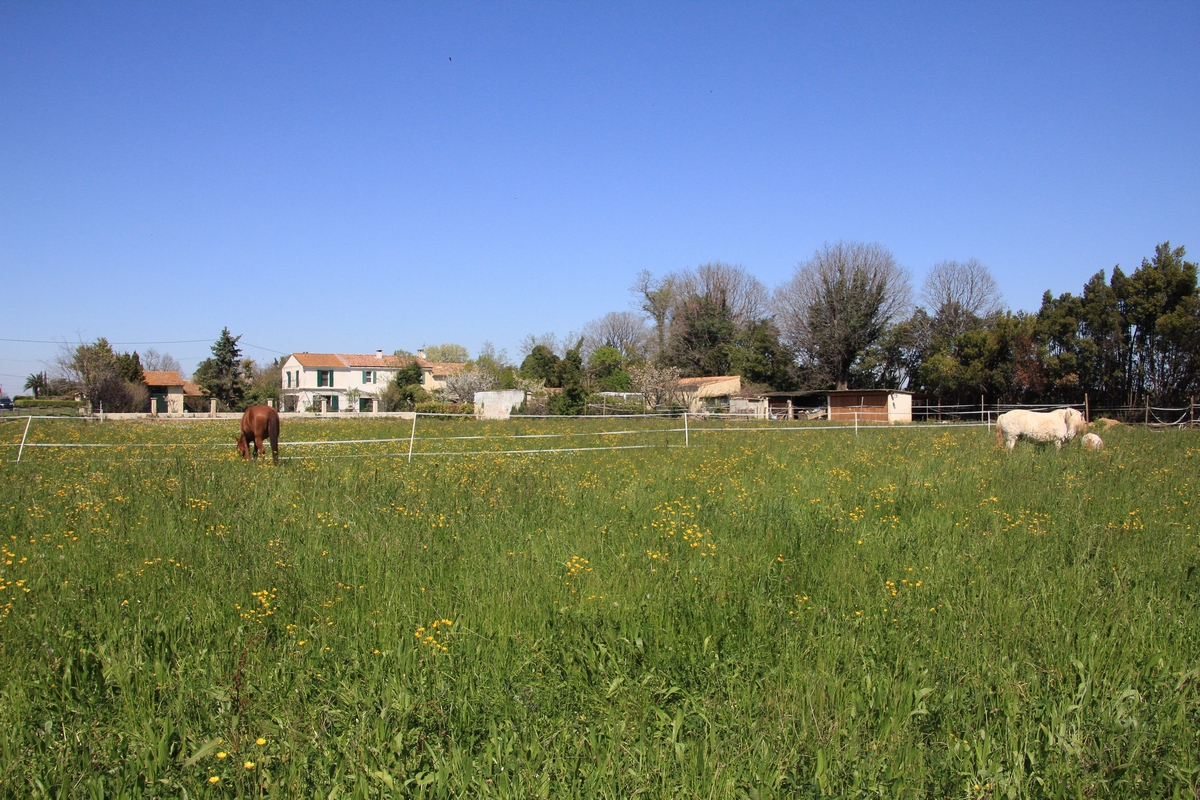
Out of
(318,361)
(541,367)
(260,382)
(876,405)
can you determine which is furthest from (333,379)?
(876,405)

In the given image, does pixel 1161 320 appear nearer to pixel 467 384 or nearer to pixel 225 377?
pixel 467 384

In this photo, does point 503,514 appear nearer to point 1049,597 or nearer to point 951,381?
point 1049,597

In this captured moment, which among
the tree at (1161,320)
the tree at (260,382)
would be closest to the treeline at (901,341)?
the tree at (1161,320)

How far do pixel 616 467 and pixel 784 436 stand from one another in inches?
363

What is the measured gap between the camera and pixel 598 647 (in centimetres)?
430

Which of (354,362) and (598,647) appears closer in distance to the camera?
(598,647)

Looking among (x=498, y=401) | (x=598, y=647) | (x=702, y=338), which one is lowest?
(x=598, y=647)

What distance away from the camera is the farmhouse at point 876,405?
43.3m

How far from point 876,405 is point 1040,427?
3258 cm

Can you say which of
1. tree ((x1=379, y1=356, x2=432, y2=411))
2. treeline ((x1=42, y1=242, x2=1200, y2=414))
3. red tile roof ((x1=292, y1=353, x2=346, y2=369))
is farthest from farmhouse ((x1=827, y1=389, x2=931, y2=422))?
red tile roof ((x1=292, y1=353, x2=346, y2=369))

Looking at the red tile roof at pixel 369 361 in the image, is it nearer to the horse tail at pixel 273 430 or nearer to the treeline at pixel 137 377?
the treeline at pixel 137 377

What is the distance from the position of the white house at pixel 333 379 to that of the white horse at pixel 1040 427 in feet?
201

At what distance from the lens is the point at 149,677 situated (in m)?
3.83

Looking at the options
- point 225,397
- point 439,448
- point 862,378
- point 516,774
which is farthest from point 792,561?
point 225,397
